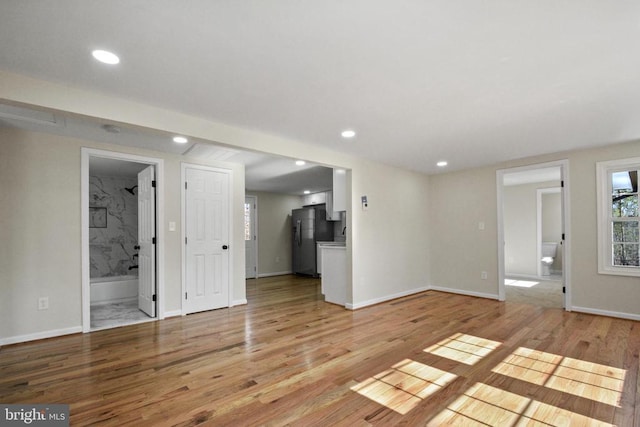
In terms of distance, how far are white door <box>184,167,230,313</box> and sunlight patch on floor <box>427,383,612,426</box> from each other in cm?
353

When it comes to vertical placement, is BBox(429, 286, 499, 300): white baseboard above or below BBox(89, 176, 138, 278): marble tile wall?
below

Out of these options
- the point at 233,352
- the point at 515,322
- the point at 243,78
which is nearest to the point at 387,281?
the point at 515,322

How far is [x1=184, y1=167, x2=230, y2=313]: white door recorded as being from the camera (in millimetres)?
4398

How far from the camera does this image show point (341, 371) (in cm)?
253

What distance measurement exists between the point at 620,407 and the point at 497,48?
7.92 feet

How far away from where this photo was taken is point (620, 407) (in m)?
1.98

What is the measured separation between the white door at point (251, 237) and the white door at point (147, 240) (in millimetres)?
3361

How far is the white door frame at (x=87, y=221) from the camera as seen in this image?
361 cm

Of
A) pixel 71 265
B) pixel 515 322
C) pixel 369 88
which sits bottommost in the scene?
pixel 515 322

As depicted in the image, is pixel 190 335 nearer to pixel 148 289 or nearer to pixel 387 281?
pixel 148 289

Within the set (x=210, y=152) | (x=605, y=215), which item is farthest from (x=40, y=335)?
(x=605, y=215)

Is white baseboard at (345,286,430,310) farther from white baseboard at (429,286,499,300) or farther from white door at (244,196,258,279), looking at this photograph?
white door at (244,196,258,279)

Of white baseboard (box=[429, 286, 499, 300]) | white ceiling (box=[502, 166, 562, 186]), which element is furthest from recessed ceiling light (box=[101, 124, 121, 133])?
white ceiling (box=[502, 166, 562, 186])

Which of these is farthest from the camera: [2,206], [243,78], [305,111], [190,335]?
[190,335]
